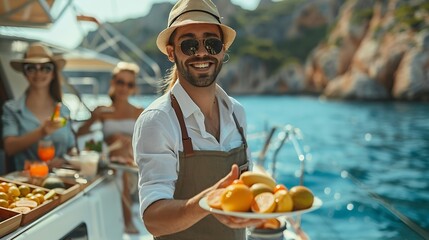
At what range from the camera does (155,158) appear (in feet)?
5.48

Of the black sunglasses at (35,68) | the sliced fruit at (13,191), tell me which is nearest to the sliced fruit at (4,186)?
the sliced fruit at (13,191)

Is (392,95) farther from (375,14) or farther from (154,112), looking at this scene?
(154,112)

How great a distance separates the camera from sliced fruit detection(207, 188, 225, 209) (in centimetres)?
146

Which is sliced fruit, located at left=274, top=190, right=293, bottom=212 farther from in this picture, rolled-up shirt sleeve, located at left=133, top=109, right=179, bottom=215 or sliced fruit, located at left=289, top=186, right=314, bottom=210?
rolled-up shirt sleeve, located at left=133, top=109, right=179, bottom=215

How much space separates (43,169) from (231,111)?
173cm

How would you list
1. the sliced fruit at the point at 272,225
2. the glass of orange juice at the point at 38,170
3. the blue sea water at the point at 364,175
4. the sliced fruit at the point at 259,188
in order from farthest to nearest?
the blue sea water at the point at 364,175, the glass of orange juice at the point at 38,170, the sliced fruit at the point at 272,225, the sliced fruit at the point at 259,188

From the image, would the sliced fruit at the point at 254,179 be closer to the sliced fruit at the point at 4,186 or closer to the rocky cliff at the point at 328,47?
the rocky cliff at the point at 328,47

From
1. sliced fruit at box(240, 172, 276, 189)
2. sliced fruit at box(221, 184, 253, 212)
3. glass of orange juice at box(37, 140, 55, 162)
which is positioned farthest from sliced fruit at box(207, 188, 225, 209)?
glass of orange juice at box(37, 140, 55, 162)

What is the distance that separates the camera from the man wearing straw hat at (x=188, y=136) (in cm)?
166

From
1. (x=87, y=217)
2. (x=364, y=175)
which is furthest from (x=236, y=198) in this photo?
(x=364, y=175)

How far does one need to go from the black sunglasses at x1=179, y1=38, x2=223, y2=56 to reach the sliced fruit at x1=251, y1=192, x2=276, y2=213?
0.61 m

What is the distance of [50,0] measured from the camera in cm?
564

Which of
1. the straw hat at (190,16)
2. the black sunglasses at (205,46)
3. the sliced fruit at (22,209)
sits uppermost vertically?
the straw hat at (190,16)

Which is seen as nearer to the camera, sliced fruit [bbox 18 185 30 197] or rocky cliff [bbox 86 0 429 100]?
sliced fruit [bbox 18 185 30 197]
